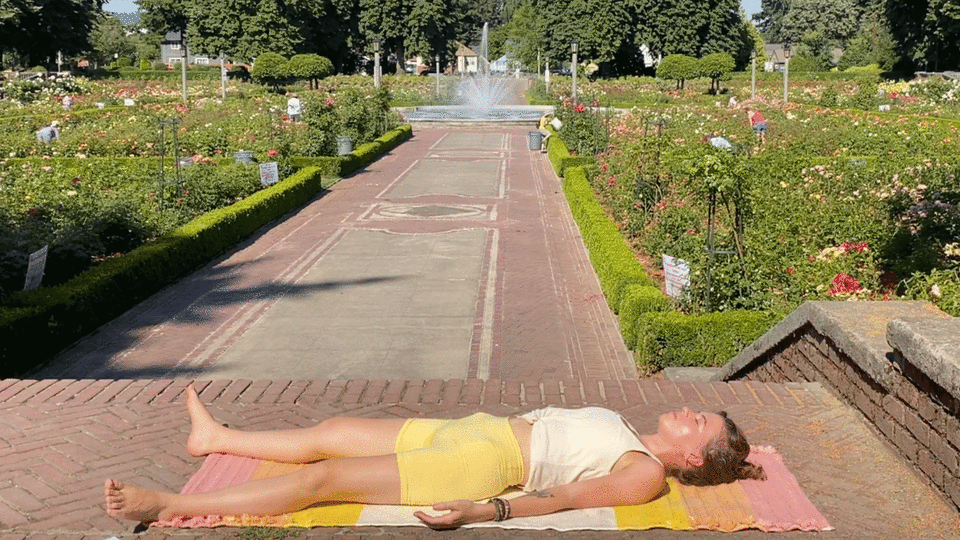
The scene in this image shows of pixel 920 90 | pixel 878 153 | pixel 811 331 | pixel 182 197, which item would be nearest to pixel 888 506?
pixel 811 331

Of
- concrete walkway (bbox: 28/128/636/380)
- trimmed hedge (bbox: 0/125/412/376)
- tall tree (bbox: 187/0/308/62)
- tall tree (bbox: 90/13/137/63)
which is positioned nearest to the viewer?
trimmed hedge (bbox: 0/125/412/376)

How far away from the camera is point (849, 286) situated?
→ 8.02 meters

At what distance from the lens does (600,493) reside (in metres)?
3.86

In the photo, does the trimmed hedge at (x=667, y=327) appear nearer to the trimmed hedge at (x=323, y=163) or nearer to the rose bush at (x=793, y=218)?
the rose bush at (x=793, y=218)

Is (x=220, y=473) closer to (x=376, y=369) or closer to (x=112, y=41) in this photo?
(x=376, y=369)

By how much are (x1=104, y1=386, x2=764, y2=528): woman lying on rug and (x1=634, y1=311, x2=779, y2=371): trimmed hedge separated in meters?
3.34

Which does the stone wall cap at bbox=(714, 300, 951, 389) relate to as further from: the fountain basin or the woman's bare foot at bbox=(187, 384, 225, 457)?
the fountain basin

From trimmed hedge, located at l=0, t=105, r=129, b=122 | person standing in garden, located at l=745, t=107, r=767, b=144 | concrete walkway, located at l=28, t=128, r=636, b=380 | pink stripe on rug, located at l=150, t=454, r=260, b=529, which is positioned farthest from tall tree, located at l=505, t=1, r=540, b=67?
pink stripe on rug, located at l=150, t=454, r=260, b=529

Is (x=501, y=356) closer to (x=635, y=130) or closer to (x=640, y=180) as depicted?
(x=640, y=180)

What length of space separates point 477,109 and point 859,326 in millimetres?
41911

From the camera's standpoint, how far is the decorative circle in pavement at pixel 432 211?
1580cm

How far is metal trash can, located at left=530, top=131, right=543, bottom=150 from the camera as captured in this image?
27.9 metres

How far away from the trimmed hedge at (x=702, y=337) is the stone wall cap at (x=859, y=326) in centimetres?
106

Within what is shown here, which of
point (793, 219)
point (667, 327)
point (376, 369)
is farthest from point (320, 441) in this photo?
point (793, 219)
